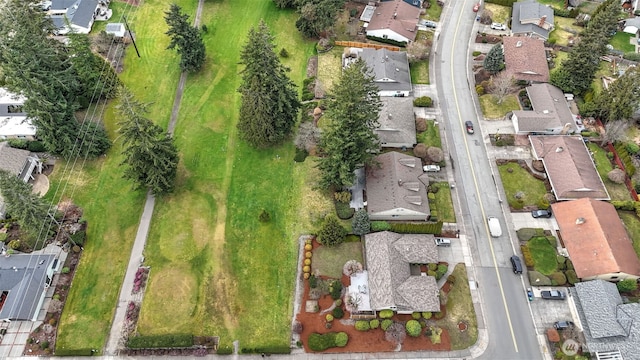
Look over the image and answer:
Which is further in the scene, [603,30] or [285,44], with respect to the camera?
[285,44]

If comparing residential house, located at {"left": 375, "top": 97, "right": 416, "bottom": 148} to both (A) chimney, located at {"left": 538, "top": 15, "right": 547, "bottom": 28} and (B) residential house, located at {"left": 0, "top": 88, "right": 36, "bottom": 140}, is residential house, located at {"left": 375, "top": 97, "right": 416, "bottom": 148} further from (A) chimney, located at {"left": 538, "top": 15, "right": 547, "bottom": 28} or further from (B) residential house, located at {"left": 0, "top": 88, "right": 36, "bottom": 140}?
(B) residential house, located at {"left": 0, "top": 88, "right": 36, "bottom": 140}

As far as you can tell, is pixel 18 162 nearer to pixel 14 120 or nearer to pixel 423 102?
pixel 14 120

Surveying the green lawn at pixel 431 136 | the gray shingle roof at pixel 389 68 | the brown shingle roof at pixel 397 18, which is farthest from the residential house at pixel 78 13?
the green lawn at pixel 431 136

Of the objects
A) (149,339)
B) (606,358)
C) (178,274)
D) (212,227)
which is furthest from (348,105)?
(606,358)

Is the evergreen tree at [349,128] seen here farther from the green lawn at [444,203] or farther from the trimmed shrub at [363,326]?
the trimmed shrub at [363,326]

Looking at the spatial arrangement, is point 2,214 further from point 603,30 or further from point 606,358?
point 603,30

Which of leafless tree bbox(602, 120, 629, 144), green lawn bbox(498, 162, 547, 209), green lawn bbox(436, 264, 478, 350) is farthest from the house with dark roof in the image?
green lawn bbox(436, 264, 478, 350)
